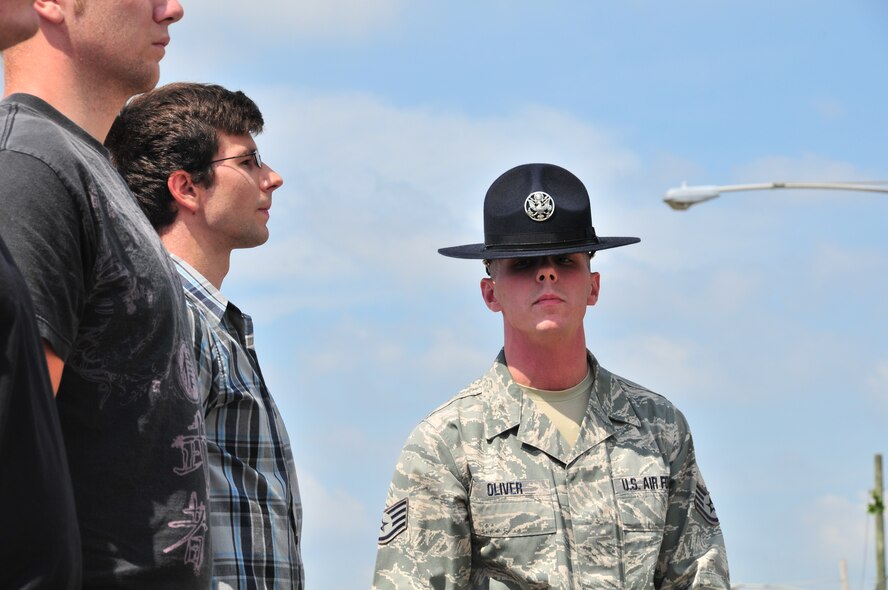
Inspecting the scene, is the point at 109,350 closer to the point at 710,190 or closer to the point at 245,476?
the point at 245,476

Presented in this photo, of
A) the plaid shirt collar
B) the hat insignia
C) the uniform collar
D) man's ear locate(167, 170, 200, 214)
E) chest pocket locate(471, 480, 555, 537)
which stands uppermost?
the hat insignia

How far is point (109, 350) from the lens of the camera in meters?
2.56

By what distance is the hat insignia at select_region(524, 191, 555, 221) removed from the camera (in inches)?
213

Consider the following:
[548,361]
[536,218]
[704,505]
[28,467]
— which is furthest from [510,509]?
[28,467]

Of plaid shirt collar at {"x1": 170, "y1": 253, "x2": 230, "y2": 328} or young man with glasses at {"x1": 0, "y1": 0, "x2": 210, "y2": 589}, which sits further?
plaid shirt collar at {"x1": 170, "y1": 253, "x2": 230, "y2": 328}

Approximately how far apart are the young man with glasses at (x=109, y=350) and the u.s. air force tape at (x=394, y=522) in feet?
8.12

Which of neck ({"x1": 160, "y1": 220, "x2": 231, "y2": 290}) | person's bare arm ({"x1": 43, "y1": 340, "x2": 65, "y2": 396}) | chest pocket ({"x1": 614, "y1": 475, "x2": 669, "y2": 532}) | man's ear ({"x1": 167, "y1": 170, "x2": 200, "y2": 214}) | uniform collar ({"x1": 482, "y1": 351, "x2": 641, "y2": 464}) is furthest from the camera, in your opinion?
uniform collar ({"x1": 482, "y1": 351, "x2": 641, "y2": 464})

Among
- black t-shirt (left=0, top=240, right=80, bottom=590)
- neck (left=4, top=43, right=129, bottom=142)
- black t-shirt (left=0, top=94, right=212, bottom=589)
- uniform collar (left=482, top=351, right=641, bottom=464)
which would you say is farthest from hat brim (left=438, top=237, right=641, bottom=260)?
black t-shirt (left=0, top=240, right=80, bottom=590)

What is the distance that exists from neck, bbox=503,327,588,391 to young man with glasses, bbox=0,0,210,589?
9.00 feet

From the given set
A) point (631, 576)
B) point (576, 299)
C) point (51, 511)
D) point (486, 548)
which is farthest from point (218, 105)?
point (51, 511)

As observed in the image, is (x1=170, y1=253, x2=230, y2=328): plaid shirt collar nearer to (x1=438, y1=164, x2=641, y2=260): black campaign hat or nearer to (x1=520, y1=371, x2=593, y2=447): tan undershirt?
(x1=438, y1=164, x2=641, y2=260): black campaign hat

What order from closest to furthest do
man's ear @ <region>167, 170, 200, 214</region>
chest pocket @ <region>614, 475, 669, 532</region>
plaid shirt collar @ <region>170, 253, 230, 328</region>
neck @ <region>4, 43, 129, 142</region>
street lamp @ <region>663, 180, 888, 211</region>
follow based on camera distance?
neck @ <region>4, 43, 129, 142</region>
plaid shirt collar @ <region>170, 253, 230, 328</region>
man's ear @ <region>167, 170, 200, 214</region>
chest pocket @ <region>614, 475, 669, 532</region>
street lamp @ <region>663, 180, 888, 211</region>

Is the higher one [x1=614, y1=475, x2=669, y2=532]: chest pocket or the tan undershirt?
the tan undershirt

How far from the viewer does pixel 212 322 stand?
4.03 m
